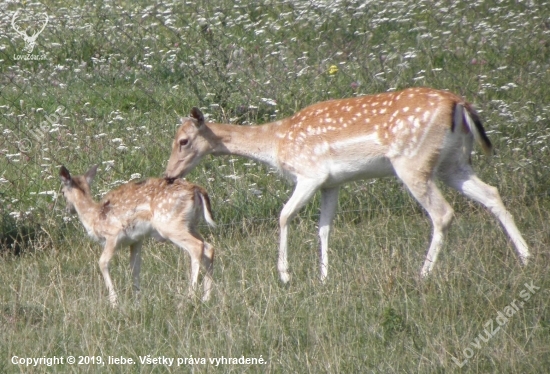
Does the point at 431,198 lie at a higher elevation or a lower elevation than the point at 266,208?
higher

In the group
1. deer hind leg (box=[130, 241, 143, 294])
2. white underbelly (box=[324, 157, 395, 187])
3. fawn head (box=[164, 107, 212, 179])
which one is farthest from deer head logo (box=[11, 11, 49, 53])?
white underbelly (box=[324, 157, 395, 187])

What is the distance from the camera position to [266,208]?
860 cm

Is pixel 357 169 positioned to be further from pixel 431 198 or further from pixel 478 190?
pixel 478 190

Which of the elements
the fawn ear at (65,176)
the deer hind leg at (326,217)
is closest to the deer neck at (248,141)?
the deer hind leg at (326,217)

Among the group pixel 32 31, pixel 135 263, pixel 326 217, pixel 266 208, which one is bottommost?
pixel 266 208

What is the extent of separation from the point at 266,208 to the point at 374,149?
165cm

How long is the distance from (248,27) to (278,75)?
1.76 metres

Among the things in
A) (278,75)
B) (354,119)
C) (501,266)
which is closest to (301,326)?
(501,266)

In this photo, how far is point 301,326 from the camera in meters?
5.84

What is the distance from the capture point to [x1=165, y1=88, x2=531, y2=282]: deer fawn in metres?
7.02

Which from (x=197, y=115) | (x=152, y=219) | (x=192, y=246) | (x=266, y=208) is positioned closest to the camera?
(x=192, y=246)

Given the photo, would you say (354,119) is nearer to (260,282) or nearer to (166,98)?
(260,282)

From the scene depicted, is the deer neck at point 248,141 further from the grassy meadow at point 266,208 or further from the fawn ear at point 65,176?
the fawn ear at point 65,176

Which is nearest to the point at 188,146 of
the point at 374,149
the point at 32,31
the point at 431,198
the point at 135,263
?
the point at 135,263
